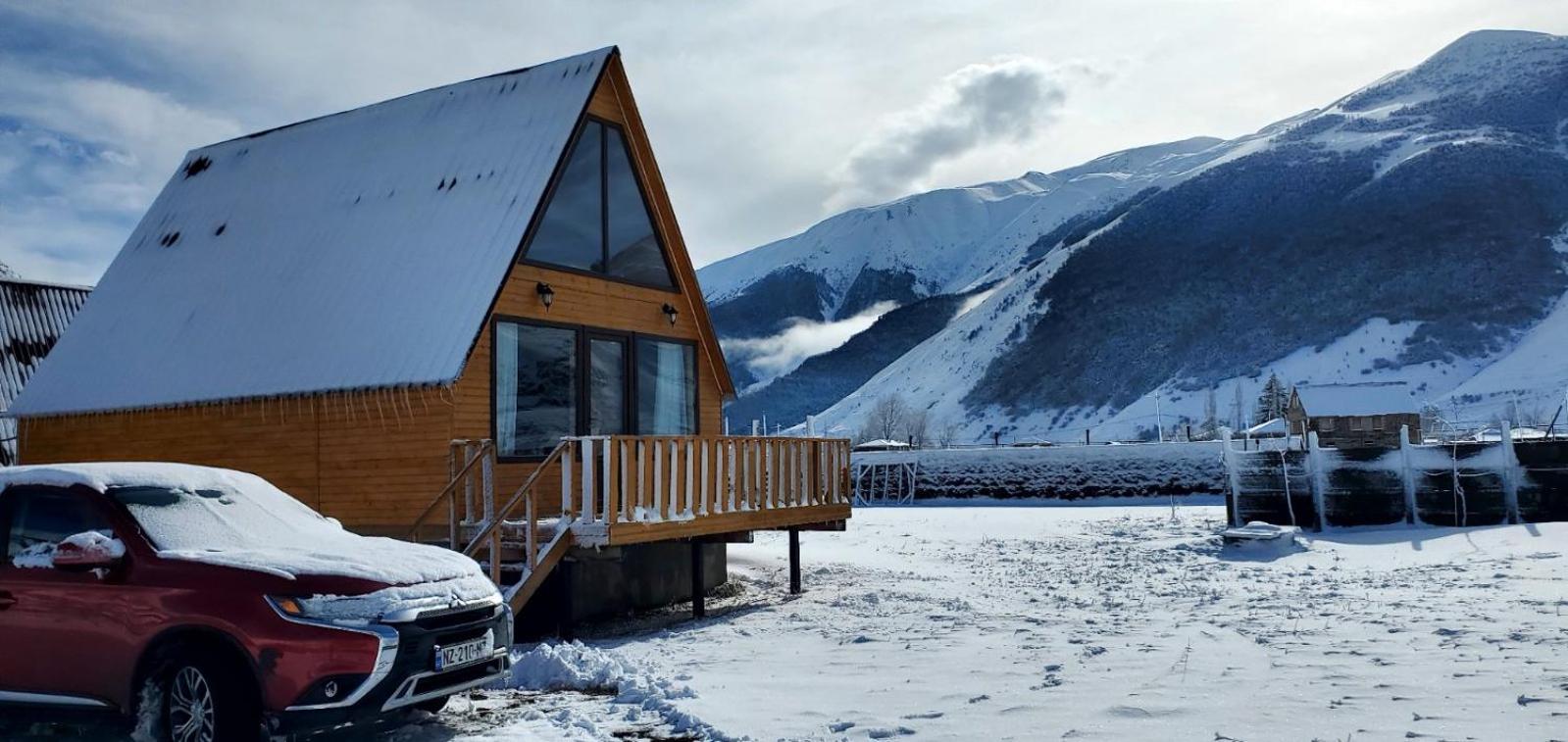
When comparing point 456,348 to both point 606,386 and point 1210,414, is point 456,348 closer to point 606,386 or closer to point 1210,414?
point 606,386

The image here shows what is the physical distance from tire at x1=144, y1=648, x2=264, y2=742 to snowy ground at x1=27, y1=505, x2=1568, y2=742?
3.94 ft

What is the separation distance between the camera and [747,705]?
853 centimetres

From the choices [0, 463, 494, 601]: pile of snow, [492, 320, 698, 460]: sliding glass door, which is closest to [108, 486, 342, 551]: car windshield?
[0, 463, 494, 601]: pile of snow

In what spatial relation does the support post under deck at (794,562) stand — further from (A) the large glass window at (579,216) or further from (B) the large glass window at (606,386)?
(A) the large glass window at (579,216)

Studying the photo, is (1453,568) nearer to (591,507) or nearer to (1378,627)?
(1378,627)

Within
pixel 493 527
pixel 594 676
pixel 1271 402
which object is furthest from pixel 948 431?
pixel 594 676

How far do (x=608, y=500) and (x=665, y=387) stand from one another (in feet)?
15.8

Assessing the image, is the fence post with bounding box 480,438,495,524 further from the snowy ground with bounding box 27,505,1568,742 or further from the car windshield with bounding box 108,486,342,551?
the car windshield with bounding box 108,486,342,551

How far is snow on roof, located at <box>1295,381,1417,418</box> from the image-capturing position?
6512cm

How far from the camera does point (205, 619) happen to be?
6844mm

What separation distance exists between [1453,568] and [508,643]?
Result: 13.9 meters

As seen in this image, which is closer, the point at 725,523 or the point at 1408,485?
the point at 725,523

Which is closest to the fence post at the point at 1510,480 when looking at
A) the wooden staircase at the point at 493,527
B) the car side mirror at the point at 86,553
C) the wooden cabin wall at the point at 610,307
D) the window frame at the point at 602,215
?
the wooden cabin wall at the point at 610,307

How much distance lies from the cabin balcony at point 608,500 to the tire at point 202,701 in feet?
16.6
